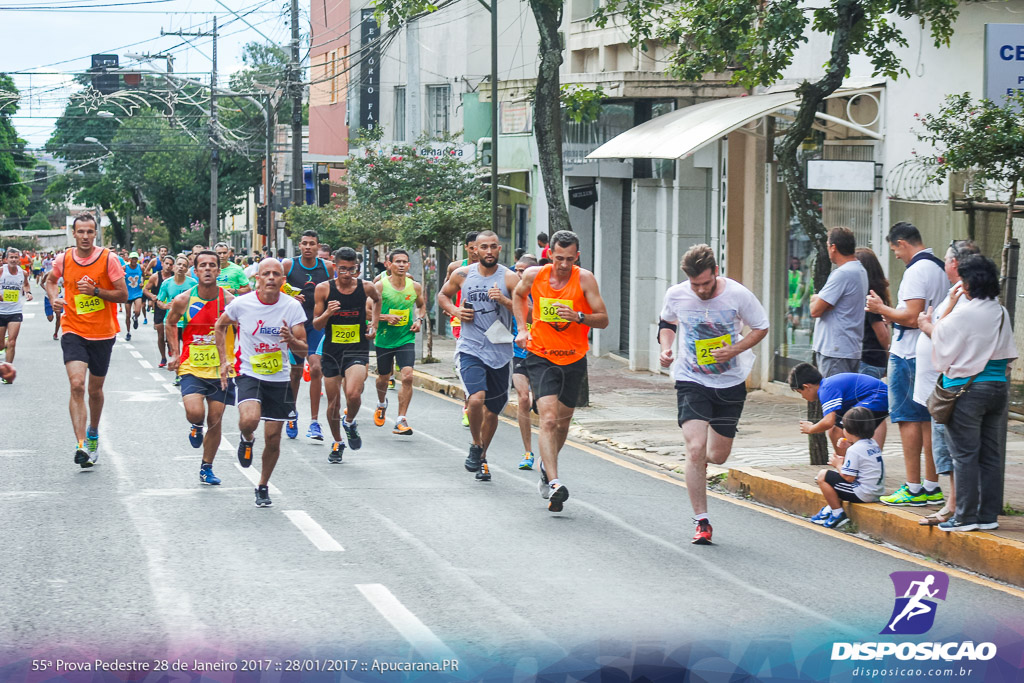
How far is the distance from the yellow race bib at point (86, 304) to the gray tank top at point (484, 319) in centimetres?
306

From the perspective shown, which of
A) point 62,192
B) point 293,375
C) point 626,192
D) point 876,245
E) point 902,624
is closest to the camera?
point 902,624

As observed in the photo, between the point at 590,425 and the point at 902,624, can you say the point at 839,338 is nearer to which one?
the point at 902,624

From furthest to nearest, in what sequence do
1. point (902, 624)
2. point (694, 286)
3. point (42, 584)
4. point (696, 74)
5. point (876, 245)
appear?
point (876, 245), point (696, 74), point (694, 286), point (42, 584), point (902, 624)

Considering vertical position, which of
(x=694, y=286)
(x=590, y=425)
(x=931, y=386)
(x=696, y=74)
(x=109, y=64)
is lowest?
(x=590, y=425)

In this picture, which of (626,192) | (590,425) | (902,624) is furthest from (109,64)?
(902,624)

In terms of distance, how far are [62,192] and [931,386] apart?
3276 inches

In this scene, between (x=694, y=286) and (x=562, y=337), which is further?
(x=562, y=337)

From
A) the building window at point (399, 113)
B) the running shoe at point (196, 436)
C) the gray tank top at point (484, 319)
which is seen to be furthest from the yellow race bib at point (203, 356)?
the building window at point (399, 113)

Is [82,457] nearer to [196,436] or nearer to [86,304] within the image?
[196,436]

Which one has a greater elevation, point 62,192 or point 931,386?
point 62,192

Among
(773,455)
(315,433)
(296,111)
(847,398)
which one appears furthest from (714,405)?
(296,111)

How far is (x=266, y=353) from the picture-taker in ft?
32.6

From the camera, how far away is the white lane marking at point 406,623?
6.04 metres

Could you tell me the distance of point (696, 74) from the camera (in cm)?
1462
